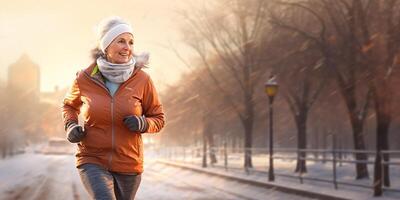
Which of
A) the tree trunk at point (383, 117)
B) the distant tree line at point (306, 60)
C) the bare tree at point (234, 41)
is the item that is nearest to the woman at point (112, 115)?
the distant tree line at point (306, 60)

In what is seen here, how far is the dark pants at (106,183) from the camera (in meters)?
4.13

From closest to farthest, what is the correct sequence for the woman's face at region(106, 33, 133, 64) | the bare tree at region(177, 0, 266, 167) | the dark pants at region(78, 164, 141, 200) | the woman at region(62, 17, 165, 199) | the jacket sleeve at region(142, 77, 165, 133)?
the dark pants at region(78, 164, 141, 200) < the woman at region(62, 17, 165, 199) < the woman's face at region(106, 33, 133, 64) < the jacket sleeve at region(142, 77, 165, 133) < the bare tree at region(177, 0, 266, 167)

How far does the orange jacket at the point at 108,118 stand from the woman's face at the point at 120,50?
0.14 meters

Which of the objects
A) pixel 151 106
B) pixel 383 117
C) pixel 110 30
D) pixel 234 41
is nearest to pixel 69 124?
pixel 151 106

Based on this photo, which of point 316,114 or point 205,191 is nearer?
point 205,191

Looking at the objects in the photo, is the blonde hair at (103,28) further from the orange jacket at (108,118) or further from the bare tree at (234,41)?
the bare tree at (234,41)

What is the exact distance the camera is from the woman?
4234mm

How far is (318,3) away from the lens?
22.9m

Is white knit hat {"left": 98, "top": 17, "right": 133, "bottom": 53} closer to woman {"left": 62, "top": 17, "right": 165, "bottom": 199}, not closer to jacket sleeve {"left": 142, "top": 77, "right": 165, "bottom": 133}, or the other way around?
woman {"left": 62, "top": 17, "right": 165, "bottom": 199}

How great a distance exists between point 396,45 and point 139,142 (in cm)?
1506

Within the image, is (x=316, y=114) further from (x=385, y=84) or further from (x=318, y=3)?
(x=385, y=84)

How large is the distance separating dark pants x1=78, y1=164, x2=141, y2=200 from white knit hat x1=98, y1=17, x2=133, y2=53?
83cm

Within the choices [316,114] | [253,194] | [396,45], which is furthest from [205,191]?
[316,114]

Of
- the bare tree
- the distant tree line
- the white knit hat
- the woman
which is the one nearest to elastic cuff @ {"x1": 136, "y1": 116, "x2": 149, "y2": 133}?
the woman
